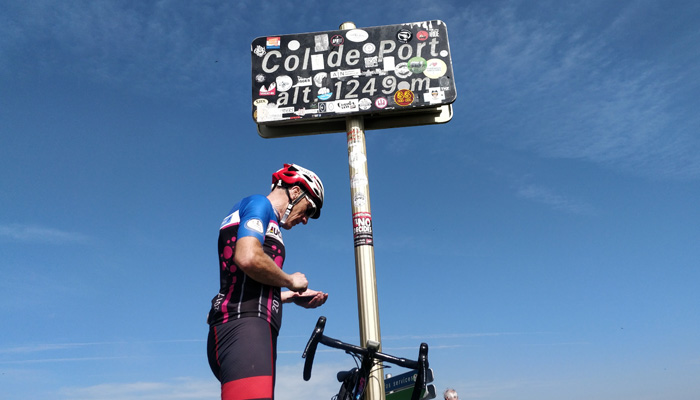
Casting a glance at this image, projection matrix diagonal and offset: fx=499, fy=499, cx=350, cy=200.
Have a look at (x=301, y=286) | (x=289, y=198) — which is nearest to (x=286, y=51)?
(x=289, y=198)

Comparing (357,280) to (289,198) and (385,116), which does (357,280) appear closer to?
(385,116)

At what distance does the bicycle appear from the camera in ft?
10.4

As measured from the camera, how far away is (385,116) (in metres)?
6.28

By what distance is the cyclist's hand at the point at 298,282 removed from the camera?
267 centimetres

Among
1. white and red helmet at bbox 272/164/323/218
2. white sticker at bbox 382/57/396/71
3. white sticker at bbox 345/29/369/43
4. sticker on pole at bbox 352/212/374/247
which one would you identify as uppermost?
white sticker at bbox 345/29/369/43

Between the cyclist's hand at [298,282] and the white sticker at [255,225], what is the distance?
35cm

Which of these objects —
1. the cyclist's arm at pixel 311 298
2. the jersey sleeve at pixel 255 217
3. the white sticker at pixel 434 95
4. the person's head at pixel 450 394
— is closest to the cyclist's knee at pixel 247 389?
the jersey sleeve at pixel 255 217

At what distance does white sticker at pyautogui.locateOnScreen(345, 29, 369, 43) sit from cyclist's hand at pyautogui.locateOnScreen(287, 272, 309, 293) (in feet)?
14.4

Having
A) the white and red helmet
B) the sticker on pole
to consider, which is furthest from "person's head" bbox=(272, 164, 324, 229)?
the sticker on pole

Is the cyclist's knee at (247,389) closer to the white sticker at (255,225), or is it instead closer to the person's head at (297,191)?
the white sticker at (255,225)

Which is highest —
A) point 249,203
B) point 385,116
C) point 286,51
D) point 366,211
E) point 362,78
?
point 286,51

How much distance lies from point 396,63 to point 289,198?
375cm

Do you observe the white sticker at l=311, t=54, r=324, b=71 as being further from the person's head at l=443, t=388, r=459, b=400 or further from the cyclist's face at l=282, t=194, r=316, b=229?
the person's head at l=443, t=388, r=459, b=400

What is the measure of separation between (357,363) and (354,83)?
3.74m
